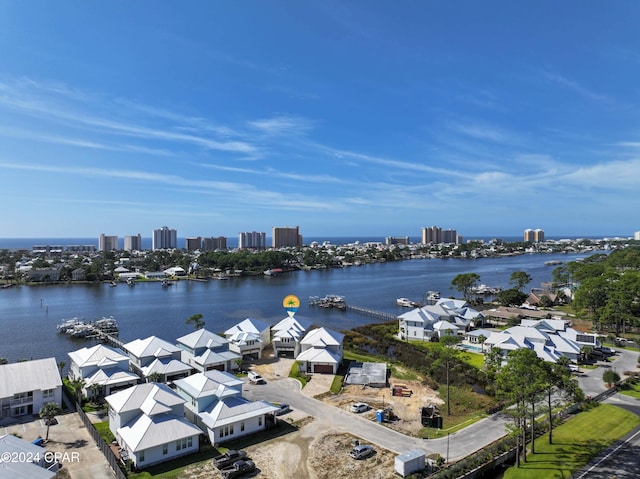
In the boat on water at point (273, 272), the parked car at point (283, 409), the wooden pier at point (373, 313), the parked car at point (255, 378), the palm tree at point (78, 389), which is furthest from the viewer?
the boat on water at point (273, 272)

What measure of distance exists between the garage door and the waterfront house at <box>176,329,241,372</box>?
4587 mm

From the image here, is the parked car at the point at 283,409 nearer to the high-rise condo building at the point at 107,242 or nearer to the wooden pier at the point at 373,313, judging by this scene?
the wooden pier at the point at 373,313

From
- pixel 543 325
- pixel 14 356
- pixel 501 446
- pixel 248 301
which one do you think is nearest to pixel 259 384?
pixel 501 446

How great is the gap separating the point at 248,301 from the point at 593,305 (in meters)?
37.6

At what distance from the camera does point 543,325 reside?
31719mm

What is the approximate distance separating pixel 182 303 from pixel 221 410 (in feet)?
127

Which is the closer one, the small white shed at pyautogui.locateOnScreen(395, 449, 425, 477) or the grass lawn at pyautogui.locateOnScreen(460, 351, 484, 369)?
the small white shed at pyautogui.locateOnScreen(395, 449, 425, 477)

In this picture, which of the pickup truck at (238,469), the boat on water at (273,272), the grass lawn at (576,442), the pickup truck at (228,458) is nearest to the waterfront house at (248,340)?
the pickup truck at (228,458)

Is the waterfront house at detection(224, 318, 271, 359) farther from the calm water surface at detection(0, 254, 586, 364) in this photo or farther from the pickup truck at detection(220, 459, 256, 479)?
the pickup truck at detection(220, 459, 256, 479)

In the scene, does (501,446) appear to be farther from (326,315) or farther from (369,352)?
(326,315)

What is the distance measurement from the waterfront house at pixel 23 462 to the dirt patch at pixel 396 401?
36.5 feet

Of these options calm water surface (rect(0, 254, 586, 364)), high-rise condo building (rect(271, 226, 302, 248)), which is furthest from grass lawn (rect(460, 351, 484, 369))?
high-rise condo building (rect(271, 226, 302, 248))

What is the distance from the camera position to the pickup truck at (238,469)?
1256cm

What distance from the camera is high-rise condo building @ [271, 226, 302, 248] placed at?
Result: 18012cm
